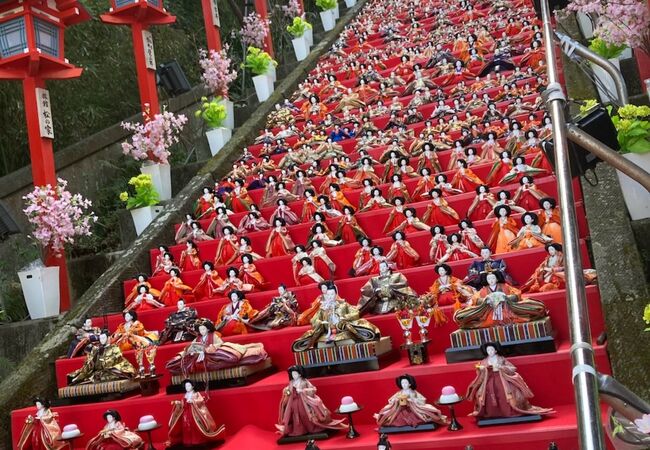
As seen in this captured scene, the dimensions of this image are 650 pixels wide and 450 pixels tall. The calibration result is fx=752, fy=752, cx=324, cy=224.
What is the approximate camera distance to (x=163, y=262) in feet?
22.3

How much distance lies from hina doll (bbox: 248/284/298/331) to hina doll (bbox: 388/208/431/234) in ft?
3.96

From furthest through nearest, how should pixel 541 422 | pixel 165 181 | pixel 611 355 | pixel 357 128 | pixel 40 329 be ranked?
pixel 357 128 → pixel 165 181 → pixel 40 329 → pixel 541 422 → pixel 611 355

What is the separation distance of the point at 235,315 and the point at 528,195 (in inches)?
97.4

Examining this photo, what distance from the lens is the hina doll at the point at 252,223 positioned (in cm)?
710

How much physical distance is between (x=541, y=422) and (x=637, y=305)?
2.48ft

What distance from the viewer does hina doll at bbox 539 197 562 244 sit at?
529cm

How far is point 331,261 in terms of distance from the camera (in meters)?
6.05

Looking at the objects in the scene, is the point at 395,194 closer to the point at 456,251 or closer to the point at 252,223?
the point at 252,223

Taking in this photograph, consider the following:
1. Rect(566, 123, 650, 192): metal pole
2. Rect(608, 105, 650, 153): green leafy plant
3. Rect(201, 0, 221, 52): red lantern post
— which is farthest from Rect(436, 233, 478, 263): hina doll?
Rect(201, 0, 221, 52): red lantern post

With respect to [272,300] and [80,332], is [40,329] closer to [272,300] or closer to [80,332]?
[80,332]

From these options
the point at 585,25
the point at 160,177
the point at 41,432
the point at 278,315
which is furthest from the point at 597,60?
the point at 160,177

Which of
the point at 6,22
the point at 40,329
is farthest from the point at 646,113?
the point at 6,22

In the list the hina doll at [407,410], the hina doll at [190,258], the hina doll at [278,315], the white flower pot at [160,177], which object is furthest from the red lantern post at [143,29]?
the hina doll at [407,410]

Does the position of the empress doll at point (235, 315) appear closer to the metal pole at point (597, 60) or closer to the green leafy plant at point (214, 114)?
the metal pole at point (597, 60)
